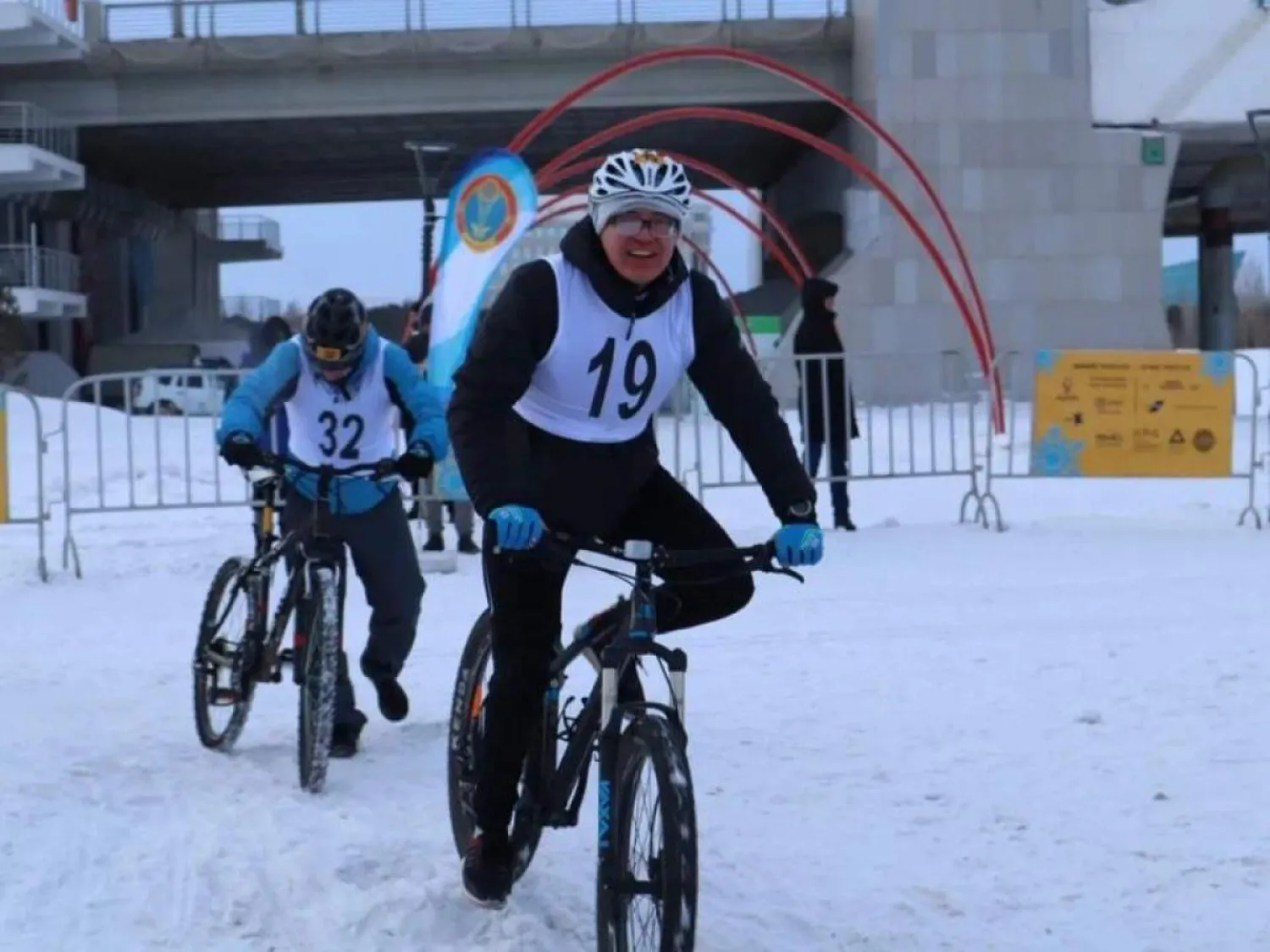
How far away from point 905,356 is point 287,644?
7.46 metres

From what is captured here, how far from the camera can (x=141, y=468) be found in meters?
16.7

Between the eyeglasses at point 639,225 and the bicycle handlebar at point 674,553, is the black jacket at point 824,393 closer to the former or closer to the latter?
the eyeglasses at point 639,225

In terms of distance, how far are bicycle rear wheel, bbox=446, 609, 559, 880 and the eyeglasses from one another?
98 centimetres

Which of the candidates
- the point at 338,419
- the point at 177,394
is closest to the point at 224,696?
the point at 338,419

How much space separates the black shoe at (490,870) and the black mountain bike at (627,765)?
1.3 inches

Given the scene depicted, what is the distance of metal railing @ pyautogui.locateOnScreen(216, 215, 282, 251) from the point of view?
6284cm

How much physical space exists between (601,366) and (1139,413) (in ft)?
32.1

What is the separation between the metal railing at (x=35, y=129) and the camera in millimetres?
38625

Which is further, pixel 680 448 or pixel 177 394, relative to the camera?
pixel 177 394

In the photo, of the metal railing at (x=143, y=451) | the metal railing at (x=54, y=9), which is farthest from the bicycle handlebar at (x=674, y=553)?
the metal railing at (x=54, y=9)

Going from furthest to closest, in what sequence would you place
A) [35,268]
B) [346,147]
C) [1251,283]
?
[1251,283]
[346,147]
[35,268]

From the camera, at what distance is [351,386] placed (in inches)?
253

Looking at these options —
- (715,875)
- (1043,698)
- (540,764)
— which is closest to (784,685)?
(1043,698)

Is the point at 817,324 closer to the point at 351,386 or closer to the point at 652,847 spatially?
the point at 351,386
